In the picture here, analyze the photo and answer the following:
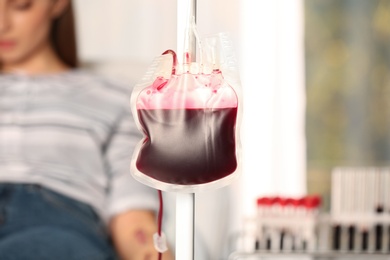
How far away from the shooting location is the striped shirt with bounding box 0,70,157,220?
5.60 feet

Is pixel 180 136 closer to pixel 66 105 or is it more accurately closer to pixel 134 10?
pixel 66 105

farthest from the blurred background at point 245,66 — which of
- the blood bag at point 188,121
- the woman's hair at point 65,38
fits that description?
the blood bag at point 188,121

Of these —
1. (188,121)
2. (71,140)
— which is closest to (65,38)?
(71,140)

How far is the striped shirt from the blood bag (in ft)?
3.27

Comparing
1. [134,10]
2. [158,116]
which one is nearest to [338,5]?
[134,10]

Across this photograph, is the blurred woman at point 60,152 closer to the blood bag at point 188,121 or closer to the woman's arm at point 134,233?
the woman's arm at point 134,233

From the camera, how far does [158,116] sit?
70 centimetres

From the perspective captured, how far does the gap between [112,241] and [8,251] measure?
30 centimetres

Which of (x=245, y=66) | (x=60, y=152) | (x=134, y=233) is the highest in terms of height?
(x=245, y=66)

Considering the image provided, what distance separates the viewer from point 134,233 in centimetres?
165

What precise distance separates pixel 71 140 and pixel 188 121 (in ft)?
3.58

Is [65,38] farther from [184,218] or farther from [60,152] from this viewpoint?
[184,218]

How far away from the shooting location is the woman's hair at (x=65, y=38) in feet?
6.43

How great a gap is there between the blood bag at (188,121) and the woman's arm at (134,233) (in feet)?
2.82
